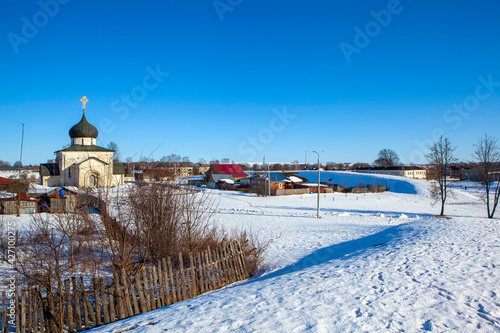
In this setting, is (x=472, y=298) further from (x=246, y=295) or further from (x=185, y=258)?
(x=185, y=258)

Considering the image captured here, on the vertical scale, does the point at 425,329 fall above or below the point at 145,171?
below

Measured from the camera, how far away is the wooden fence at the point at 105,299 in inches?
226

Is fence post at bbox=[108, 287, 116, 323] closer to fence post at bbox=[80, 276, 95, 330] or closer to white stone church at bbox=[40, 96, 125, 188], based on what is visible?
fence post at bbox=[80, 276, 95, 330]

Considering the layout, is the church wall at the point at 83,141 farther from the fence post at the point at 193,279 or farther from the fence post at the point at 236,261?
the fence post at the point at 193,279

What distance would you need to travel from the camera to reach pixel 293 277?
7691 mm

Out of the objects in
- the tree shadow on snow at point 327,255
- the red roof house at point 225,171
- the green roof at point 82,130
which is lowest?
the tree shadow on snow at point 327,255

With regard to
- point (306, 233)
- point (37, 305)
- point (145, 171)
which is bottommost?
point (306, 233)

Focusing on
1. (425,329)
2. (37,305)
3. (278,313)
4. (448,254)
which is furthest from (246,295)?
(448,254)

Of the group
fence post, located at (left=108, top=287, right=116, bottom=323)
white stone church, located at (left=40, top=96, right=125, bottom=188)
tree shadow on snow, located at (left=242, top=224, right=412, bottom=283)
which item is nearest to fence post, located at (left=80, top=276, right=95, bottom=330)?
fence post, located at (left=108, top=287, right=116, bottom=323)

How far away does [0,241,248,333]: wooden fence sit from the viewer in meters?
5.75

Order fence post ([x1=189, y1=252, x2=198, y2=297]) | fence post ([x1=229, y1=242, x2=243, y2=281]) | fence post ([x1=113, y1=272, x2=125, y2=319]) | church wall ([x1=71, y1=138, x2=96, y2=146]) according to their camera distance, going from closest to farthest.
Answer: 1. fence post ([x1=113, y1=272, x2=125, y2=319])
2. fence post ([x1=189, y1=252, x2=198, y2=297])
3. fence post ([x1=229, y1=242, x2=243, y2=281])
4. church wall ([x1=71, y1=138, x2=96, y2=146])

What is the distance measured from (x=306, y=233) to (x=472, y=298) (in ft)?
39.5

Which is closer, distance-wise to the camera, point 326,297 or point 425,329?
point 425,329

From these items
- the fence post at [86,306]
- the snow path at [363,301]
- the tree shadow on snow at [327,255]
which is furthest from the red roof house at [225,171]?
the fence post at [86,306]
